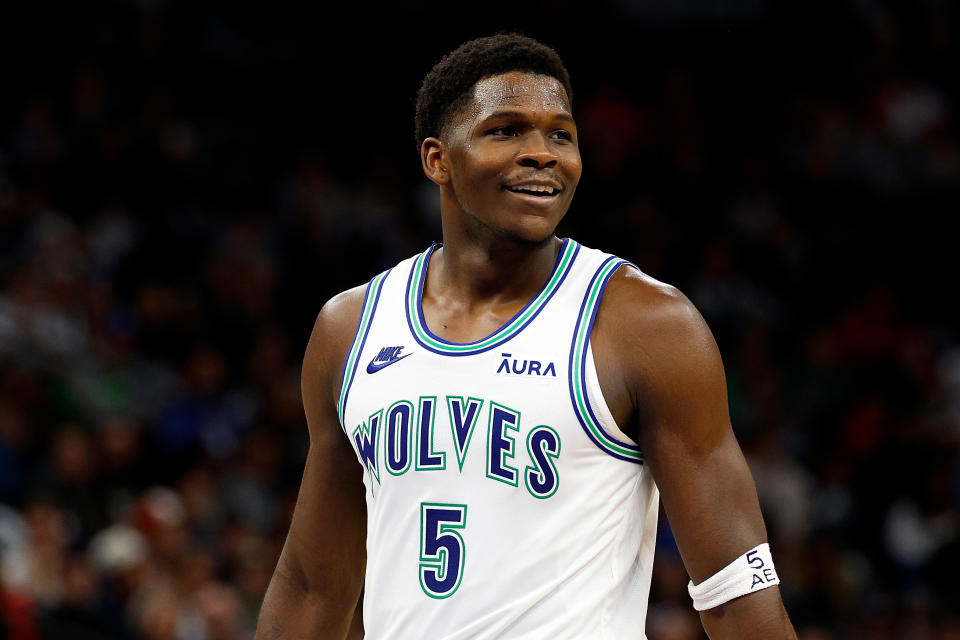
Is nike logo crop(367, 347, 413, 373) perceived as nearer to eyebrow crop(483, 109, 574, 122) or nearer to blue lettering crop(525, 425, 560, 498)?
blue lettering crop(525, 425, 560, 498)

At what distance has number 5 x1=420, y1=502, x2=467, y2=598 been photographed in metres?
3.04

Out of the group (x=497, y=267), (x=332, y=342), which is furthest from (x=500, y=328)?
(x=332, y=342)

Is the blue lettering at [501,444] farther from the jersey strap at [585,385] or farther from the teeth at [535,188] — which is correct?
the teeth at [535,188]

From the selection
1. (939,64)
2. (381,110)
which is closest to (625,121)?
(381,110)

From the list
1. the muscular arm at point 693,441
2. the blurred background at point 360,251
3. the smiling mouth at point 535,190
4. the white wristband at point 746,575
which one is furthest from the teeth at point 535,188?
the blurred background at point 360,251

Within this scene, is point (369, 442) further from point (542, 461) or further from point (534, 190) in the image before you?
point (534, 190)

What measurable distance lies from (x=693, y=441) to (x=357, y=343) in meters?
0.92

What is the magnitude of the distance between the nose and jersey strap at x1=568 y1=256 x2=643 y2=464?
31 centimetres

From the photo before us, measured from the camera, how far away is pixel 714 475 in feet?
9.58

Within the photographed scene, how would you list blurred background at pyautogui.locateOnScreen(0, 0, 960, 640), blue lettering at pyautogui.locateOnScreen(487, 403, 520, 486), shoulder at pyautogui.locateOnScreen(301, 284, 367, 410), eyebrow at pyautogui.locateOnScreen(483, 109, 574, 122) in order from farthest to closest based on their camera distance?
blurred background at pyautogui.locateOnScreen(0, 0, 960, 640)
shoulder at pyautogui.locateOnScreen(301, 284, 367, 410)
eyebrow at pyautogui.locateOnScreen(483, 109, 574, 122)
blue lettering at pyautogui.locateOnScreen(487, 403, 520, 486)

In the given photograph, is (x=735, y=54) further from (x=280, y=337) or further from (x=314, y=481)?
(x=314, y=481)

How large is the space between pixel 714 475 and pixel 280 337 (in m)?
6.86

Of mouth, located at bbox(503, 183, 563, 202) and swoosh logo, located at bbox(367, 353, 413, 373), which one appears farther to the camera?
swoosh logo, located at bbox(367, 353, 413, 373)

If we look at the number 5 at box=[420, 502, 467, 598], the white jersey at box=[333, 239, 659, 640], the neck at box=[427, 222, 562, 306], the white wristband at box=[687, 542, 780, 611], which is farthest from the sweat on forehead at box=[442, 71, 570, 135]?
the white wristband at box=[687, 542, 780, 611]
